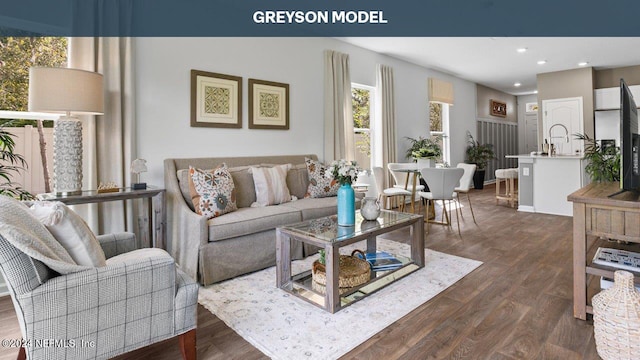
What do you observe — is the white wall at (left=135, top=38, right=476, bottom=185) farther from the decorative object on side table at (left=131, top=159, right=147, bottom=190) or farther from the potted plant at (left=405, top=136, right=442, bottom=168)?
the potted plant at (left=405, top=136, right=442, bottom=168)

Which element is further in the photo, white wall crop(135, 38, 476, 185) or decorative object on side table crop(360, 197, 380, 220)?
white wall crop(135, 38, 476, 185)

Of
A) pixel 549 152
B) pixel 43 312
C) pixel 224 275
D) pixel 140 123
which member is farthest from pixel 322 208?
pixel 549 152

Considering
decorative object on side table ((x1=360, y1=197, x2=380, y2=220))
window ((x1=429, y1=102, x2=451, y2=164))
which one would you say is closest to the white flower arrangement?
decorative object on side table ((x1=360, y1=197, x2=380, y2=220))

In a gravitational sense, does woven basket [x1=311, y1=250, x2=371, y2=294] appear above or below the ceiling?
below

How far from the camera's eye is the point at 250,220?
3.05 m

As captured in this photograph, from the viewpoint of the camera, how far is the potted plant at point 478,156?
28.3 ft

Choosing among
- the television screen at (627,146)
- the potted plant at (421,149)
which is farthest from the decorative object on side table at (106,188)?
the potted plant at (421,149)

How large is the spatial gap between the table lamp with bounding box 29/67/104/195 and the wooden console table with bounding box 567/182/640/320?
338 cm

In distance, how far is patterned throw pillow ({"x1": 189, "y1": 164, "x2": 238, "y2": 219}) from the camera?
304 cm

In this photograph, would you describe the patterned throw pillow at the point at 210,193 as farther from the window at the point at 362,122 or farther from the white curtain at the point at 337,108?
the window at the point at 362,122

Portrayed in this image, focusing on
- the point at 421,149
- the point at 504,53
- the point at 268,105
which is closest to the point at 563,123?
the point at 504,53

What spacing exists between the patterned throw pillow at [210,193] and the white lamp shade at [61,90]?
95cm

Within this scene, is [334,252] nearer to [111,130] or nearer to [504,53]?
[111,130]

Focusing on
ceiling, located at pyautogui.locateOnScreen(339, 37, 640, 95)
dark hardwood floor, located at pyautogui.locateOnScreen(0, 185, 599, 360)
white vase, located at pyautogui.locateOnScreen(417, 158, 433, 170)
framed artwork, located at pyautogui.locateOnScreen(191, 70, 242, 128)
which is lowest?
dark hardwood floor, located at pyautogui.locateOnScreen(0, 185, 599, 360)
